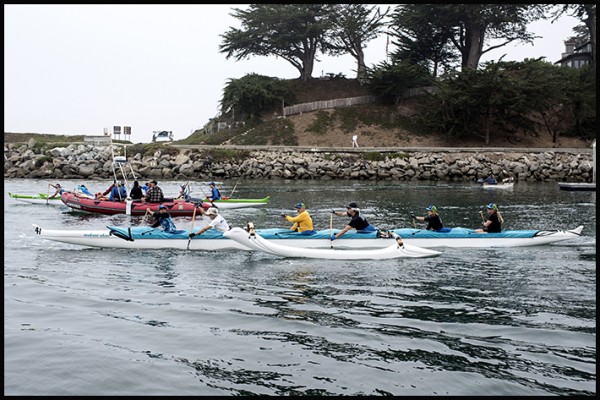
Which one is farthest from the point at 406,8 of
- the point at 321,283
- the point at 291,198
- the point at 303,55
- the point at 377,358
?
the point at 377,358

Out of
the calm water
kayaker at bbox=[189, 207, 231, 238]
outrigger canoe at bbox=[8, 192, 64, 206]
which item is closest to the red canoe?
outrigger canoe at bbox=[8, 192, 64, 206]

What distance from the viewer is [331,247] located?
73.0 feet

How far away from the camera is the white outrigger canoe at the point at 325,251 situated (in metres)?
21.1

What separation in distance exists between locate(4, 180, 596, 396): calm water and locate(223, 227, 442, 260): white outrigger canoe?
43 cm

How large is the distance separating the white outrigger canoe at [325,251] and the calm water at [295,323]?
431mm

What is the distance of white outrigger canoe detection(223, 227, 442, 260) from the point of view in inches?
830

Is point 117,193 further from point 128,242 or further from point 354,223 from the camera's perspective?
point 354,223

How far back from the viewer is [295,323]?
13.4m

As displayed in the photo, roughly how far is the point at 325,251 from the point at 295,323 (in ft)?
26.0

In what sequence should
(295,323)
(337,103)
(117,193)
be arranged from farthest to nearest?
(337,103) → (117,193) → (295,323)

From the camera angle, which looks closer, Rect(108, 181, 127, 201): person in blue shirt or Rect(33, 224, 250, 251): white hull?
Rect(33, 224, 250, 251): white hull

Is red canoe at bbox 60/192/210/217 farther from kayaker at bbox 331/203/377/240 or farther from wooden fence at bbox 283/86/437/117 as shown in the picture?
wooden fence at bbox 283/86/437/117

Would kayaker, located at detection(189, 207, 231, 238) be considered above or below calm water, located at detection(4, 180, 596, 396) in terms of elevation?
above

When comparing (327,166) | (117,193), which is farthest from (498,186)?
(117,193)
